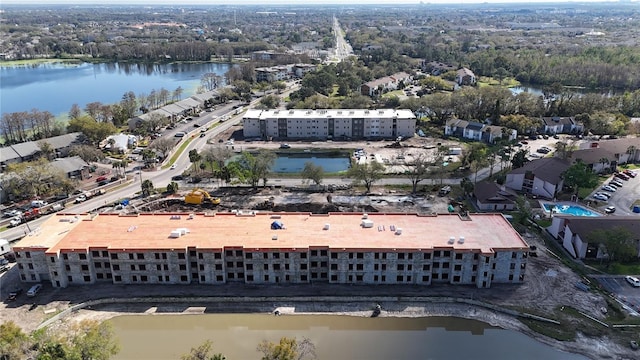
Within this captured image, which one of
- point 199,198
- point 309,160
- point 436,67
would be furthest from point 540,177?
point 436,67

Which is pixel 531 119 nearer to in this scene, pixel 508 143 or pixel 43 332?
pixel 508 143

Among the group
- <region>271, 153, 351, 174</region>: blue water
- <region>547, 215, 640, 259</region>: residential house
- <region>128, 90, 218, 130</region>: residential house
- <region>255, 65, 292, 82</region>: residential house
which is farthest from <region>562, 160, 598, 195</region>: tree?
<region>255, 65, 292, 82</region>: residential house

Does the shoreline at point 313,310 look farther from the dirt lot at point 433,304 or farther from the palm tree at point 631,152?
the palm tree at point 631,152

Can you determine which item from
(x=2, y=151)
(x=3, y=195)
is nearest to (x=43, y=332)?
(x=3, y=195)

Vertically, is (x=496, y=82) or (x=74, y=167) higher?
(x=496, y=82)

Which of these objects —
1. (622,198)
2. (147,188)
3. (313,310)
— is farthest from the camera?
(147,188)

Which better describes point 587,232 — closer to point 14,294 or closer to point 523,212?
point 523,212
